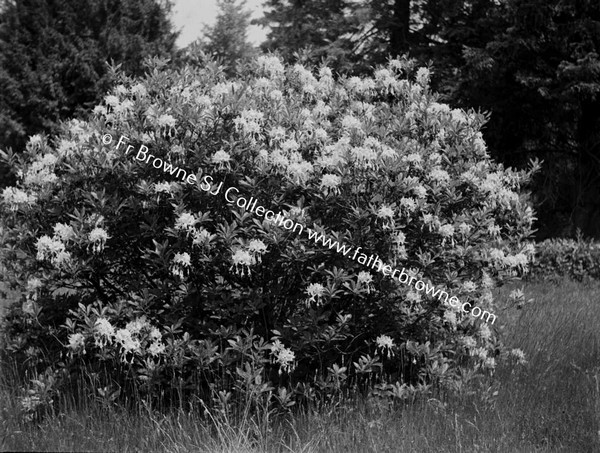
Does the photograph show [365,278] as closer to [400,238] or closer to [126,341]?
[400,238]

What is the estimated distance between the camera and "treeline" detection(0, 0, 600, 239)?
49.5 feet

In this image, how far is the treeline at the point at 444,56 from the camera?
15102 mm

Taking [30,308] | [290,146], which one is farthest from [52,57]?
[290,146]

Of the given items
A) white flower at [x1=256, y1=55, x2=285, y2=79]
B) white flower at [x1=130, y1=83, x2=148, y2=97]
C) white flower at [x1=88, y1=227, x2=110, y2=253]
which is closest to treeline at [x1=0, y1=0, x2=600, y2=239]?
white flower at [x1=256, y1=55, x2=285, y2=79]

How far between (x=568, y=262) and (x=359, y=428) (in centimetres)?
800

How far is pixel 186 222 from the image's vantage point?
13.7ft

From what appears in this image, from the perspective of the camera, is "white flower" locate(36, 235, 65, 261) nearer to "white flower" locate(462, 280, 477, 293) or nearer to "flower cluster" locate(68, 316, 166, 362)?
"flower cluster" locate(68, 316, 166, 362)

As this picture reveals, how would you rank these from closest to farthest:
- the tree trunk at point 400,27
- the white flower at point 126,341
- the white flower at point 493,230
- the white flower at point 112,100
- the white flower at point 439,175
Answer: the white flower at point 126,341 → the white flower at point 439,175 → the white flower at point 112,100 → the white flower at point 493,230 → the tree trunk at point 400,27

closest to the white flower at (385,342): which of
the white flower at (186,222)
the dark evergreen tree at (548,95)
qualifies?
the white flower at (186,222)

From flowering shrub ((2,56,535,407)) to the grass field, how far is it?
20cm

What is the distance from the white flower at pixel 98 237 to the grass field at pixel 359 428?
0.97m

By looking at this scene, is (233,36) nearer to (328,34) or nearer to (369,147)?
(328,34)

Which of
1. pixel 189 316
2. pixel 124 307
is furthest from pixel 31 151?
pixel 189 316

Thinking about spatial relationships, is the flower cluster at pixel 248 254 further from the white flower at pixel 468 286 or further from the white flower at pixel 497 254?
the white flower at pixel 497 254
